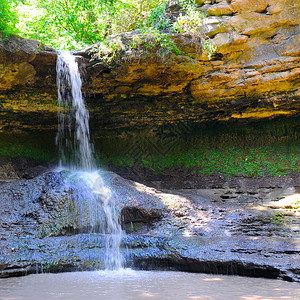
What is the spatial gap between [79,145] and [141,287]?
728 cm

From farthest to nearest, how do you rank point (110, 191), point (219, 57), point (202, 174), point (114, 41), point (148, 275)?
point (202, 174) < point (219, 57) < point (114, 41) < point (110, 191) < point (148, 275)

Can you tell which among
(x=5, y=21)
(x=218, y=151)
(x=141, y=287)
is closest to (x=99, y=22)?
(x=5, y=21)

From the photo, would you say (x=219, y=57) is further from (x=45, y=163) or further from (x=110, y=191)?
(x=45, y=163)

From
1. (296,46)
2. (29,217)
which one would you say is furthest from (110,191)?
(296,46)

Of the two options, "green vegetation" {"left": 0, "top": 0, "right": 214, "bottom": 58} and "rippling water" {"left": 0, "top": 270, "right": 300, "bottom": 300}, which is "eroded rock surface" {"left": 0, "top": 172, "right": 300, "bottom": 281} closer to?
"rippling water" {"left": 0, "top": 270, "right": 300, "bottom": 300}

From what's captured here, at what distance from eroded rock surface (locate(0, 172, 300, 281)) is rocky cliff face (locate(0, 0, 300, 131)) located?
7.89 feet

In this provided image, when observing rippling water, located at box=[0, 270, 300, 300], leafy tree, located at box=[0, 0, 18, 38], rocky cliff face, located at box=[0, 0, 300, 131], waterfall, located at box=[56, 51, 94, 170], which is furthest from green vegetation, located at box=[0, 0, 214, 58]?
rippling water, located at box=[0, 270, 300, 300]

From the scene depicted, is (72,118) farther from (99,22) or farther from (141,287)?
(141,287)

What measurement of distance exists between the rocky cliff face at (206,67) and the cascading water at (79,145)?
257 millimetres

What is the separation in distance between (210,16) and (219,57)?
955 millimetres

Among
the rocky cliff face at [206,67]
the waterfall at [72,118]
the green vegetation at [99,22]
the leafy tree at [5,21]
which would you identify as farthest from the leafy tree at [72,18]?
the leafy tree at [5,21]

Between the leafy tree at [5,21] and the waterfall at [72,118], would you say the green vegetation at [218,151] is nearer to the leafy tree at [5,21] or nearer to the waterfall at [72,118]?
the waterfall at [72,118]

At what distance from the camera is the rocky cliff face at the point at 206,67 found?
23.0ft

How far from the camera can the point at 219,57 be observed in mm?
7449
